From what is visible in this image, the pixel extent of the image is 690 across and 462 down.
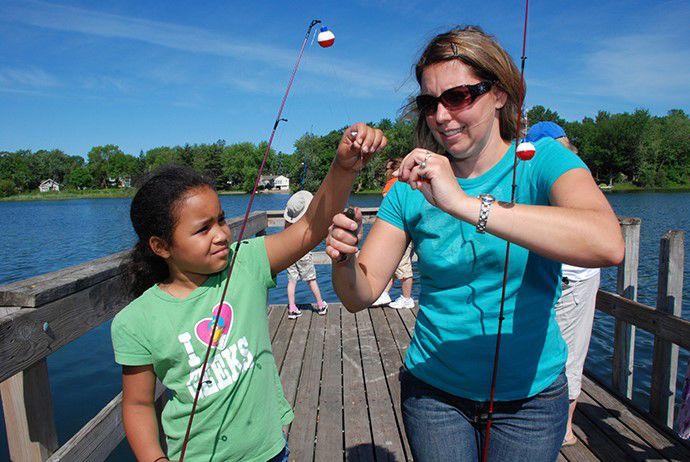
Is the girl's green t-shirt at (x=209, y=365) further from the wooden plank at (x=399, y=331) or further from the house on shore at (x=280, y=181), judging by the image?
the wooden plank at (x=399, y=331)

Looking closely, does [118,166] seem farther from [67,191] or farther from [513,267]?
[513,267]

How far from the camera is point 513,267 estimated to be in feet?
5.20

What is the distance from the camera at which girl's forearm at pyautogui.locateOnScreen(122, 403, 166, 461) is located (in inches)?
68.4

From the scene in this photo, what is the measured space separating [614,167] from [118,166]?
98.5 metres

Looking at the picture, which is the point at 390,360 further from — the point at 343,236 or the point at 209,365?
the point at 343,236

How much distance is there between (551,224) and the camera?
124cm

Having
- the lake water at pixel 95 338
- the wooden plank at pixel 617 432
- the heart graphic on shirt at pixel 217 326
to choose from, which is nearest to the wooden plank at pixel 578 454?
the wooden plank at pixel 617 432

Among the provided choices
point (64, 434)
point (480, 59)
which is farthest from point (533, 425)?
point (64, 434)

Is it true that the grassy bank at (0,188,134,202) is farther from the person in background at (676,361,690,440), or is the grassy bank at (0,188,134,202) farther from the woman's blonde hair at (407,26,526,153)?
the woman's blonde hair at (407,26,526,153)

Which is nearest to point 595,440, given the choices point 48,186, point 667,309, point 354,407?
point 667,309

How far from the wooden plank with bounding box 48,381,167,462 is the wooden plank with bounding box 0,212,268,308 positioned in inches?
22.7

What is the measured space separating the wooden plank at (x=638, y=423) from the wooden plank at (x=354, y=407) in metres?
1.92

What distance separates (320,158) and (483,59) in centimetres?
111

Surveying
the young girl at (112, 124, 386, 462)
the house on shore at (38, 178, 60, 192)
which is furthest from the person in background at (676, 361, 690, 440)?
the house on shore at (38, 178, 60, 192)
